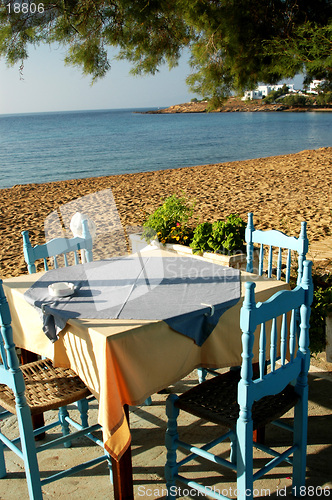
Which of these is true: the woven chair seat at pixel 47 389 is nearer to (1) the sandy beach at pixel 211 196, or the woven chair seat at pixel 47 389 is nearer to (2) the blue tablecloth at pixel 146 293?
(2) the blue tablecloth at pixel 146 293

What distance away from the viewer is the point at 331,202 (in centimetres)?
909

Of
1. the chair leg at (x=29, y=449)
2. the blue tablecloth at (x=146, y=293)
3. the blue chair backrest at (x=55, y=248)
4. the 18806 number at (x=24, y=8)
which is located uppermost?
the 18806 number at (x=24, y=8)

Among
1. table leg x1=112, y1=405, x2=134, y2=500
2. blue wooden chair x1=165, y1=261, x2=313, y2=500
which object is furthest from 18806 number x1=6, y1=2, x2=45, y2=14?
table leg x1=112, y1=405, x2=134, y2=500

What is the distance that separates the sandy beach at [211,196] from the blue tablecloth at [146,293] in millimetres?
470

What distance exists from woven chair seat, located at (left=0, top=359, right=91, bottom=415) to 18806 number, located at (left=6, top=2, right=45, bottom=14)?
2329mm

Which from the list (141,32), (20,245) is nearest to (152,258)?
(141,32)

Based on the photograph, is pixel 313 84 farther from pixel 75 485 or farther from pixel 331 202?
pixel 331 202

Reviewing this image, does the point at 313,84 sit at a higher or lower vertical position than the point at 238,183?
higher

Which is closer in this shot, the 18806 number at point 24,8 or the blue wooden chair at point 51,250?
the blue wooden chair at point 51,250

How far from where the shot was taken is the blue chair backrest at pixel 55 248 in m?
3.04

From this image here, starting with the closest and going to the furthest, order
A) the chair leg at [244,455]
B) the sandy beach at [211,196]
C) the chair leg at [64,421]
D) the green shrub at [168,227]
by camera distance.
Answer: the chair leg at [244,455], the chair leg at [64,421], the green shrub at [168,227], the sandy beach at [211,196]

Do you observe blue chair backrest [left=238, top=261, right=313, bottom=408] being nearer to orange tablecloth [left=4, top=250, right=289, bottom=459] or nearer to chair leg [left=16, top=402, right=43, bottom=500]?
orange tablecloth [left=4, top=250, right=289, bottom=459]

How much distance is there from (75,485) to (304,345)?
4.18 ft

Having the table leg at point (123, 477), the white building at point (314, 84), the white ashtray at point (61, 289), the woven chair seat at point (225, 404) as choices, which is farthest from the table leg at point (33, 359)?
the white building at point (314, 84)
